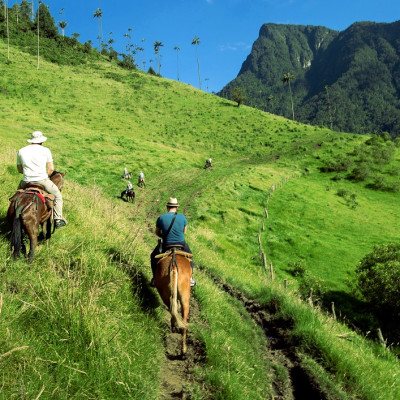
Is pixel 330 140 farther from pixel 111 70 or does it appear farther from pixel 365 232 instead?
pixel 111 70

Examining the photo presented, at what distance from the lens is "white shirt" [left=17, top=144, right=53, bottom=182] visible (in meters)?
5.92

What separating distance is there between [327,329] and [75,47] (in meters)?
125

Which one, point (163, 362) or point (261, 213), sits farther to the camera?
point (261, 213)

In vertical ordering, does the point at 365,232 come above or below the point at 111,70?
below

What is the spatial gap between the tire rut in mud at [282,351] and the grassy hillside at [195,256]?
4 cm

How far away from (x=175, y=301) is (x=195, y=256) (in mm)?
7079

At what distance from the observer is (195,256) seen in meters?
12.1

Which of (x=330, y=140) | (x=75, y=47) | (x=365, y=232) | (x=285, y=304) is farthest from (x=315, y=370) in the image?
(x=75, y=47)

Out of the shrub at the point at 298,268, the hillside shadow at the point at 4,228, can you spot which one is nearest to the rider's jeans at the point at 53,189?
the hillside shadow at the point at 4,228

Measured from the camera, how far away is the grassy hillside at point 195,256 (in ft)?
12.1

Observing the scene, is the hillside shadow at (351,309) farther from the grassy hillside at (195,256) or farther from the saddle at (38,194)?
the saddle at (38,194)

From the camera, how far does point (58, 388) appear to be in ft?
9.83

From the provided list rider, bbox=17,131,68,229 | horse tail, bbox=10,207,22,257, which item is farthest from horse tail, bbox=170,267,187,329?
rider, bbox=17,131,68,229

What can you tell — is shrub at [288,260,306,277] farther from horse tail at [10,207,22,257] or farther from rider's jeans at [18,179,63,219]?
horse tail at [10,207,22,257]
